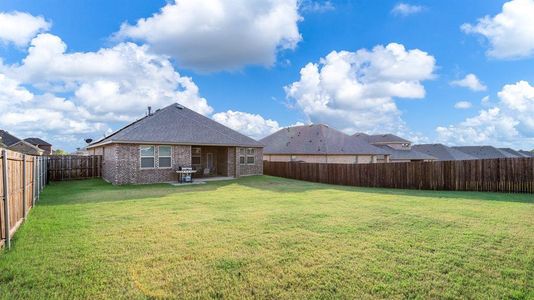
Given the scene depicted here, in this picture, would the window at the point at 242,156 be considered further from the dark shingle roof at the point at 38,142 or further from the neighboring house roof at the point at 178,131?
the dark shingle roof at the point at 38,142

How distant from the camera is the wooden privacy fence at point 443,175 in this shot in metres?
13.4

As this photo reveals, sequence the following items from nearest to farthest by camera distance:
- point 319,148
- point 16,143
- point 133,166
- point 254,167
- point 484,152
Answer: point 133,166 → point 254,167 → point 319,148 → point 16,143 → point 484,152

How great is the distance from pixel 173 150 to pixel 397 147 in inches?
1411

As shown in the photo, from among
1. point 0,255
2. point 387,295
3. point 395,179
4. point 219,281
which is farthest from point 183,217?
point 395,179

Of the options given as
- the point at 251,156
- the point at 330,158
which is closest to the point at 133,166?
the point at 251,156

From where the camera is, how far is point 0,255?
463cm

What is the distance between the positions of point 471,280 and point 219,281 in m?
3.30

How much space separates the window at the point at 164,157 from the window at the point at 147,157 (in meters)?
0.35

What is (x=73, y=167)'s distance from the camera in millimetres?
18938

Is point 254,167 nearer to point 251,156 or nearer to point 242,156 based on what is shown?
point 251,156

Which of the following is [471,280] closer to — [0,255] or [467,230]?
[467,230]

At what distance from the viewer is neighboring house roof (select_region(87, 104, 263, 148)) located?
16.9 metres

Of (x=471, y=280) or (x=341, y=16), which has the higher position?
(x=341, y=16)

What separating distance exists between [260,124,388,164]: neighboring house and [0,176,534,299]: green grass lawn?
2286 cm
